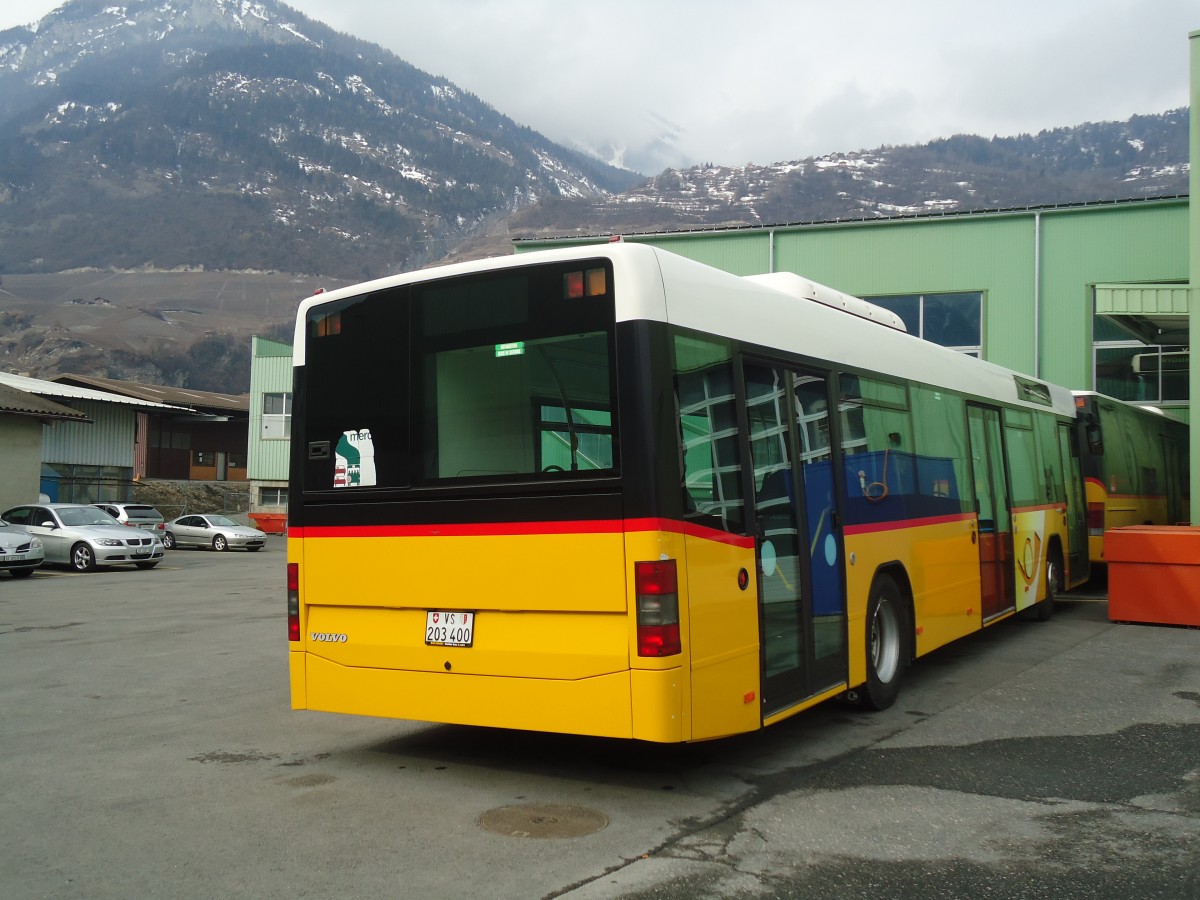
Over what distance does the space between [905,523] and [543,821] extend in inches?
164

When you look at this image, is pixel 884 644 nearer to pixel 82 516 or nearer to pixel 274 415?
pixel 82 516

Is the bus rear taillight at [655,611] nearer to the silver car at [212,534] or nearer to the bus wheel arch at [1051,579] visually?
the bus wheel arch at [1051,579]

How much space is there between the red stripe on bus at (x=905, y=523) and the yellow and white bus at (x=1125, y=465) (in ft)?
20.6

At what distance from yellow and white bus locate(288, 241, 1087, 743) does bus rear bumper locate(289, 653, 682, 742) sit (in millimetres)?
13

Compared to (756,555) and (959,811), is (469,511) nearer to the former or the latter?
(756,555)

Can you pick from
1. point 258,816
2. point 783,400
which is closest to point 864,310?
point 783,400

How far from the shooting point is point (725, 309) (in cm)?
631

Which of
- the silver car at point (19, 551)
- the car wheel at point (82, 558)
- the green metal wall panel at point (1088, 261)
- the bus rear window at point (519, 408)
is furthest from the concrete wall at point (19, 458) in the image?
the bus rear window at point (519, 408)

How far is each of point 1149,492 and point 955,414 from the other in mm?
11468

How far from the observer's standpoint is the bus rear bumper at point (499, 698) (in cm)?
546

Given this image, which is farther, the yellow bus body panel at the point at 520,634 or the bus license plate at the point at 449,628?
the bus license plate at the point at 449,628

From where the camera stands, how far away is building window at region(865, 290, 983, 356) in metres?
27.0

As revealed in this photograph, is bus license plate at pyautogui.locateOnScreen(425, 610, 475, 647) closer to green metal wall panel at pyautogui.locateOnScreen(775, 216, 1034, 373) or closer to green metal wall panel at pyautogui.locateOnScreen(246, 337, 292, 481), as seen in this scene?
green metal wall panel at pyautogui.locateOnScreen(775, 216, 1034, 373)

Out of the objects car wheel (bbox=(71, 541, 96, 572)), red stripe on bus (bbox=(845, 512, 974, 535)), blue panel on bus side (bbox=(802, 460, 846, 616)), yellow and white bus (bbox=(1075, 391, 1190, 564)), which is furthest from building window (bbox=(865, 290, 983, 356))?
blue panel on bus side (bbox=(802, 460, 846, 616))
